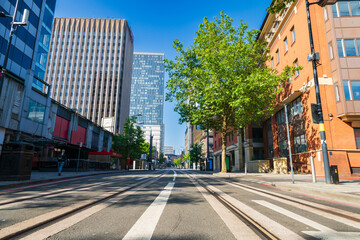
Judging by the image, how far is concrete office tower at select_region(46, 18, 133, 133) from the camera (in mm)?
A: 78750

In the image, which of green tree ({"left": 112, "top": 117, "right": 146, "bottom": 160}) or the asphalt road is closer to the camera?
the asphalt road

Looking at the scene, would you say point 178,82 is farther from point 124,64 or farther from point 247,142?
point 124,64

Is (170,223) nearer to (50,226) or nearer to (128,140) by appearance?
(50,226)

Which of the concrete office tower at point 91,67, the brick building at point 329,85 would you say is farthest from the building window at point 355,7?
the concrete office tower at point 91,67

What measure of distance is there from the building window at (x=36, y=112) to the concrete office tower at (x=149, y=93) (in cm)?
12853

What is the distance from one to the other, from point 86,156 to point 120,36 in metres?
66.3

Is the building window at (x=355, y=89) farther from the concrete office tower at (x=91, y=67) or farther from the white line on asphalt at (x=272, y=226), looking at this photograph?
the concrete office tower at (x=91, y=67)

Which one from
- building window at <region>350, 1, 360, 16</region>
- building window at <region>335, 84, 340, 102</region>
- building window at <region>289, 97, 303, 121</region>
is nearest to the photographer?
building window at <region>335, 84, 340, 102</region>

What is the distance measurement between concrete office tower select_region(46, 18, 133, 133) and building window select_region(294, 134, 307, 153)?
63191 millimetres

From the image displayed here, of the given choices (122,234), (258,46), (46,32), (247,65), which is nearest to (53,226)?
(122,234)

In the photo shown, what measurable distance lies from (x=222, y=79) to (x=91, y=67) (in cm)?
7500

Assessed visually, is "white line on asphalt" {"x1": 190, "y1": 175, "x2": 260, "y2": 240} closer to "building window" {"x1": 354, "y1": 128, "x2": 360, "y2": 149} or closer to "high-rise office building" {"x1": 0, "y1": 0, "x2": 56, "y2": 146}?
"high-rise office building" {"x1": 0, "y1": 0, "x2": 56, "y2": 146}

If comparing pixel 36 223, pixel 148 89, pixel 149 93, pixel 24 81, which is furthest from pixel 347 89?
pixel 148 89

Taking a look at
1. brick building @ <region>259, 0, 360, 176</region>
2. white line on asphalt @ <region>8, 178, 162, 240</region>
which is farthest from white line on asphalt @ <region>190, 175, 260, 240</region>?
brick building @ <region>259, 0, 360, 176</region>
